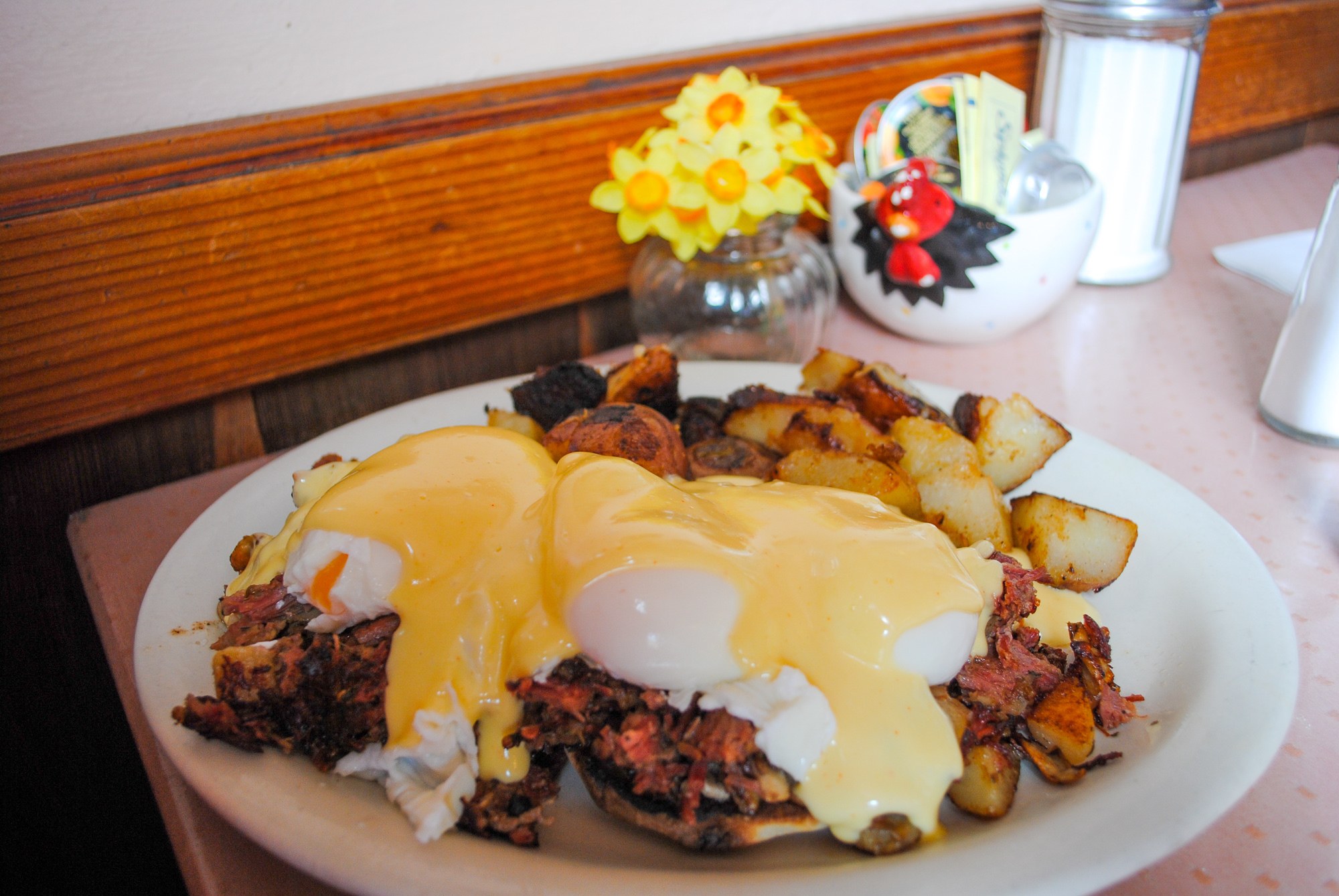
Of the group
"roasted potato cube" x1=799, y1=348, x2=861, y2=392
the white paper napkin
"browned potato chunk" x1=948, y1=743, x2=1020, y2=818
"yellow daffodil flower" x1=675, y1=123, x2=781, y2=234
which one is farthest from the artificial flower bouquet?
the white paper napkin

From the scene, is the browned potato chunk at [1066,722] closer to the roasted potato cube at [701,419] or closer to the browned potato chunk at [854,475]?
the browned potato chunk at [854,475]

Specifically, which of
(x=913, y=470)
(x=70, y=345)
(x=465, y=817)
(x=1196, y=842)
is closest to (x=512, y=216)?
(x=70, y=345)

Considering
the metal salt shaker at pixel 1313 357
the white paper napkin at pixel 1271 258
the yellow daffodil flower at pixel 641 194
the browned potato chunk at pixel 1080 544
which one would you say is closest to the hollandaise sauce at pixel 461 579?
the browned potato chunk at pixel 1080 544

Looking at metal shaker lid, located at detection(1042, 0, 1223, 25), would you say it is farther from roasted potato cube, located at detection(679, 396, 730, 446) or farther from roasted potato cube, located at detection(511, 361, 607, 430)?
roasted potato cube, located at detection(511, 361, 607, 430)

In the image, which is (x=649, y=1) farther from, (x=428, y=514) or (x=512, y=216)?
(x=428, y=514)

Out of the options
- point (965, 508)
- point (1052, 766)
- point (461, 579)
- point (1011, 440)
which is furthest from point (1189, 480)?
point (461, 579)
